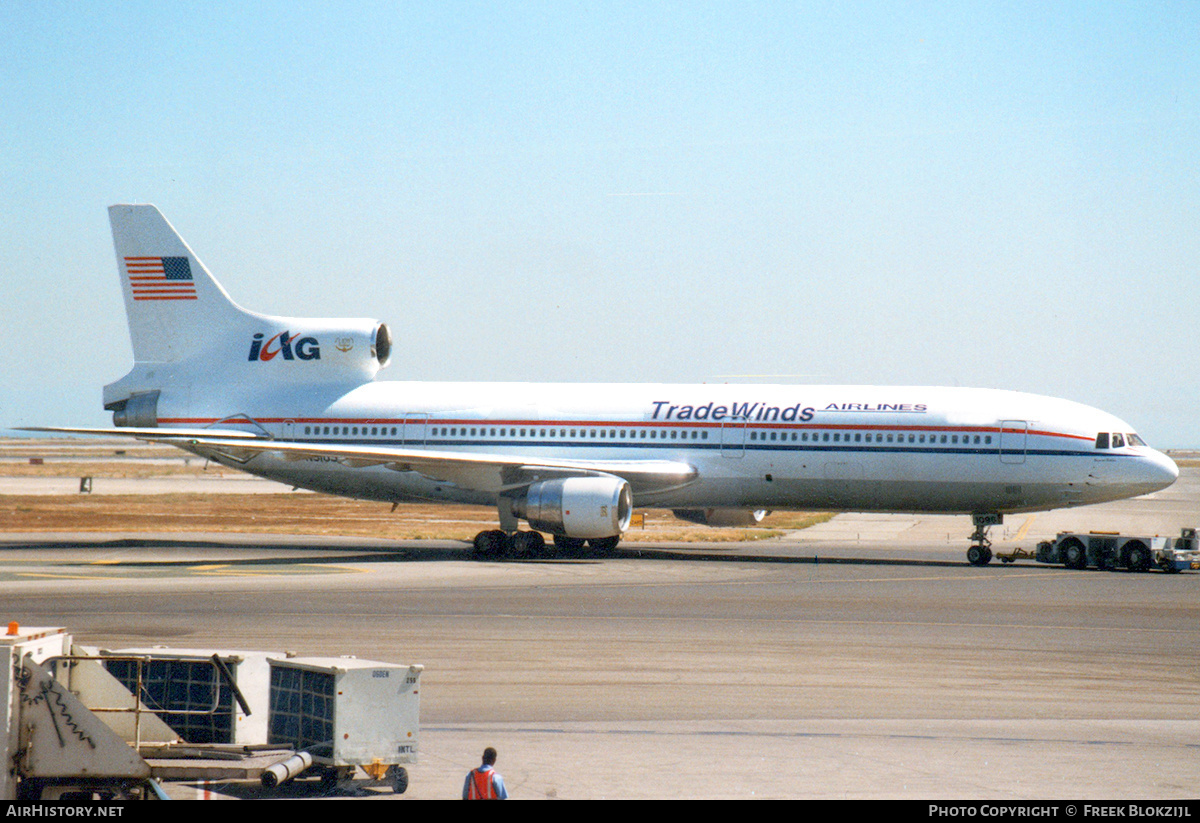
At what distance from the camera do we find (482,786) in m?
8.55

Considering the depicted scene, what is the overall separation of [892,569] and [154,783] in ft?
81.5

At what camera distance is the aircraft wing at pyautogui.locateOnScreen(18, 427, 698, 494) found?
3362cm

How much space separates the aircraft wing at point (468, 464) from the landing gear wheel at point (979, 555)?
26.3 feet

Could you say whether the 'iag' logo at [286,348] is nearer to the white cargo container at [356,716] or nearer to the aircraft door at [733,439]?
the aircraft door at [733,439]

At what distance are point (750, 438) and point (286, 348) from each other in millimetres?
15415

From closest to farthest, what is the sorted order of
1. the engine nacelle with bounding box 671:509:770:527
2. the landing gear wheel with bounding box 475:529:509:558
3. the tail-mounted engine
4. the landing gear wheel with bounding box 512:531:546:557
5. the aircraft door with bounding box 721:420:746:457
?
the aircraft door with bounding box 721:420:746:457 → the landing gear wheel with bounding box 475:529:509:558 → the landing gear wheel with bounding box 512:531:546:557 → the engine nacelle with bounding box 671:509:770:527 → the tail-mounted engine

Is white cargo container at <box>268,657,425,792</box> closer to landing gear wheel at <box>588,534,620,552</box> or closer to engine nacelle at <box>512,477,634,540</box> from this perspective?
engine nacelle at <box>512,477,634,540</box>

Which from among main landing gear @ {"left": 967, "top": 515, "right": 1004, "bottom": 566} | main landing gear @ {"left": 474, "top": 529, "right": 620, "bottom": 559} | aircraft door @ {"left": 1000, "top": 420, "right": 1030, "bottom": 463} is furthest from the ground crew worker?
main landing gear @ {"left": 967, "top": 515, "right": 1004, "bottom": 566}

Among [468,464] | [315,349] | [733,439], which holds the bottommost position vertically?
[468,464]

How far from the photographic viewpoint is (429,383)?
38156 mm

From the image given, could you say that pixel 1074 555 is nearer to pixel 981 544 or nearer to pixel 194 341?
pixel 981 544

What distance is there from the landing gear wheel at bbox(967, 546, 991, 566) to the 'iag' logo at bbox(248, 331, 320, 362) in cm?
2092

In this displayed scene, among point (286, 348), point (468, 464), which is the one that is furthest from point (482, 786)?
point (286, 348)
